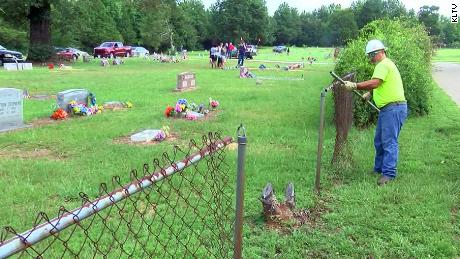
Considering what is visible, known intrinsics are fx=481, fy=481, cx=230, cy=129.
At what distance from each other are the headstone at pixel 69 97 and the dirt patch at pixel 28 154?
3.12 meters

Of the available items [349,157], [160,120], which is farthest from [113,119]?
[349,157]

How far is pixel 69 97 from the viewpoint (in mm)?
10766

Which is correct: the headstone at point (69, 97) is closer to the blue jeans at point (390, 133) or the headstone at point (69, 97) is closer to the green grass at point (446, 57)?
the blue jeans at point (390, 133)

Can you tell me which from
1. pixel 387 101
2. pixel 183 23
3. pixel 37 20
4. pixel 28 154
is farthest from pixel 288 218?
pixel 183 23

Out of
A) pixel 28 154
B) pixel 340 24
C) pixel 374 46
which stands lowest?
pixel 28 154

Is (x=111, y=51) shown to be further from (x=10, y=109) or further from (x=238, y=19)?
(x=238, y=19)

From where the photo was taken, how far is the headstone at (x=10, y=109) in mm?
9055

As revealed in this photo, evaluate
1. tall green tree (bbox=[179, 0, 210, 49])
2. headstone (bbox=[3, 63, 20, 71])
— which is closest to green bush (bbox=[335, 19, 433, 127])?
headstone (bbox=[3, 63, 20, 71])

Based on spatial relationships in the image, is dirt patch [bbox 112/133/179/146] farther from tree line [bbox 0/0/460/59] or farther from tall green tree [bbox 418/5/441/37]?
tall green tree [bbox 418/5/441/37]

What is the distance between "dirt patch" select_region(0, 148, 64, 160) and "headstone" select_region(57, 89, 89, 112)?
312cm

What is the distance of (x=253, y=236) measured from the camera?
434cm

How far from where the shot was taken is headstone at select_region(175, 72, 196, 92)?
53.0 ft

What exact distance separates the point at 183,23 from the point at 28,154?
250 feet

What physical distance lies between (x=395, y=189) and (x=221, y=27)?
94.0 m
